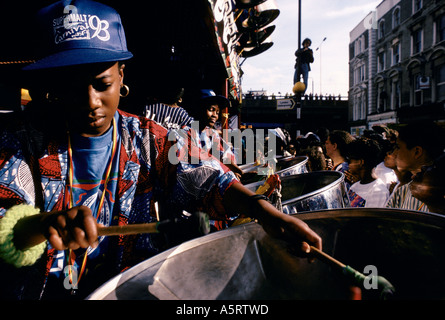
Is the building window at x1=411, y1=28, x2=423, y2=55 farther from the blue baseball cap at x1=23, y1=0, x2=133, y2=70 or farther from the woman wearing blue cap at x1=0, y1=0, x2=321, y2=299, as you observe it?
the blue baseball cap at x1=23, y1=0, x2=133, y2=70

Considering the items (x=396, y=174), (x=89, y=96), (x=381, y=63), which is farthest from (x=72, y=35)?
(x=381, y=63)

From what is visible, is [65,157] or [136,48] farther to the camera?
[136,48]

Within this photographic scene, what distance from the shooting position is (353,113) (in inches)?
963

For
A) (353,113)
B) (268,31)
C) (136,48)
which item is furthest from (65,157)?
(353,113)

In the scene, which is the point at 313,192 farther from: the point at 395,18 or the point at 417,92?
the point at 395,18

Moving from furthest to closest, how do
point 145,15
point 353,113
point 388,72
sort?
point 353,113, point 388,72, point 145,15

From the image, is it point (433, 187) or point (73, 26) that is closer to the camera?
point (73, 26)

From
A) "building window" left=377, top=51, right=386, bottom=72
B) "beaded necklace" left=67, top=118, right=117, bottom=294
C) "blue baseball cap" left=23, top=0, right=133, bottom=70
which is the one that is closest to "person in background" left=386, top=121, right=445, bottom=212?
"beaded necklace" left=67, top=118, right=117, bottom=294

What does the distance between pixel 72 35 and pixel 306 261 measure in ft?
3.21

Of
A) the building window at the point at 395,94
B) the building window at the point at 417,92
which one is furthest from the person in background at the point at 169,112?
the building window at the point at 395,94

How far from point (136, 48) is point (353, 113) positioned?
25.2 m

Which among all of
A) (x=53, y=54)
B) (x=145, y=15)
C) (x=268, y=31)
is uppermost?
(x=268, y=31)

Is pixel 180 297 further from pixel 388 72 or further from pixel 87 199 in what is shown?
pixel 388 72

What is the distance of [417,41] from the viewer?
16828mm
